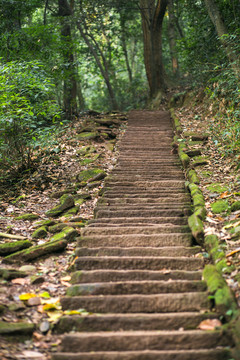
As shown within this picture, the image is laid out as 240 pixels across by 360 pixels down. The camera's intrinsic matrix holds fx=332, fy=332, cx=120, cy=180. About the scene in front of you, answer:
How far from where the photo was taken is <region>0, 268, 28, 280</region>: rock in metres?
3.77

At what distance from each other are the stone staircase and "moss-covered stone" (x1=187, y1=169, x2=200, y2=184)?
1.75 ft

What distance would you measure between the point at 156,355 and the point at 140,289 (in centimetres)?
84

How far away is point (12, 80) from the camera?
6594 mm

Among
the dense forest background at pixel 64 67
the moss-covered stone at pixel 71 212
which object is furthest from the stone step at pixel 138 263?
the dense forest background at pixel 64 67

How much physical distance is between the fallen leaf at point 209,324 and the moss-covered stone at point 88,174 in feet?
16.3

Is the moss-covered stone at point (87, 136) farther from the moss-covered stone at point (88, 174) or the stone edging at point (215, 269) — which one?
the stone edging at point (215, 269)

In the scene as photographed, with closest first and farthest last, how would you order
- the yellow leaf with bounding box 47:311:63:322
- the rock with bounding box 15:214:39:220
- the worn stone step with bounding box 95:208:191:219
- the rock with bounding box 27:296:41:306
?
the yellow leaf with bounding box 47:311:63:322 → the rock with bounding box 27:296:41:306 → the worn stone step with bounding box 95:208:191:219 → the rock with bounding box 15:214:39:220

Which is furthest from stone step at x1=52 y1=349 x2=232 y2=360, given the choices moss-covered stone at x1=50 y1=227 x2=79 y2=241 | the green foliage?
the green foliage

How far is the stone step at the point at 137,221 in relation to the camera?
4961mm

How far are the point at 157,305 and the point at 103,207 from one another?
262 centimetres

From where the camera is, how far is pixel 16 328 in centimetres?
294

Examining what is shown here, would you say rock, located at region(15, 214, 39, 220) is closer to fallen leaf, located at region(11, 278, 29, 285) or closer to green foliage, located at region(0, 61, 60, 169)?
green foliage, located at region(0, 61, 60, 169)

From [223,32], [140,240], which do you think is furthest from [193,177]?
[223,32]

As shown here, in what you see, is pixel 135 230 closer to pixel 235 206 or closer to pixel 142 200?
pixel 142 200
